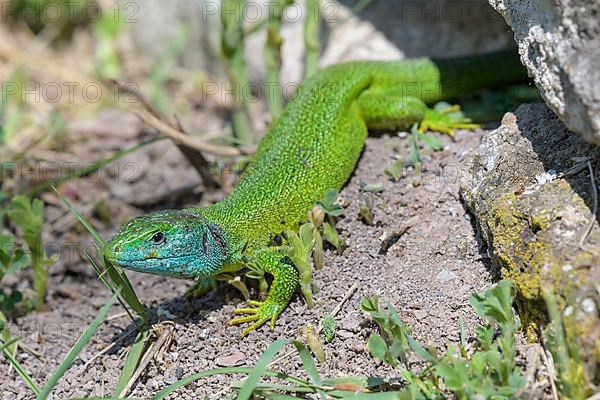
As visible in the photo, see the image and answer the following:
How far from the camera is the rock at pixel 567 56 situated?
2.74 metres

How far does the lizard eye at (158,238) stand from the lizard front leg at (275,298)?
20.7 inches

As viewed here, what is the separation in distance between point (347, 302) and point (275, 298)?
0.36m

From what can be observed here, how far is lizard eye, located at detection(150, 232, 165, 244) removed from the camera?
3607 millimetres

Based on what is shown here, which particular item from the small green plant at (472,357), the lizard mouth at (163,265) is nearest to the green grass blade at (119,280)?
the lizard mouth at (163,265)

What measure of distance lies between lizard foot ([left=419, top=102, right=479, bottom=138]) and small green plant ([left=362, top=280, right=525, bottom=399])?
1738 millimetres

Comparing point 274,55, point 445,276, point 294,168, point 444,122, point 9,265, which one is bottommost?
point 9,265

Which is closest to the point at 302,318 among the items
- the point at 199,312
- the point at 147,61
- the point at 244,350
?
the point at 244,350

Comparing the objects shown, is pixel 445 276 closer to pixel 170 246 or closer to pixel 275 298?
pixel 275 298

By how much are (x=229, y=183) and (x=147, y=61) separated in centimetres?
311

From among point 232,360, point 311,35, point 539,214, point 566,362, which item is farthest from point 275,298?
point 311,35

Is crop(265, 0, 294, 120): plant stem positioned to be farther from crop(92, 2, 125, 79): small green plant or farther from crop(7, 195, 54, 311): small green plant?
crop(92, 2, 125, 79): small green plant

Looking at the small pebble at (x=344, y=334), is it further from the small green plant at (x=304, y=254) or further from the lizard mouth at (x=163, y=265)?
the lizard mouth at (x=163, y=265)

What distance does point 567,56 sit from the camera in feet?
9.48
